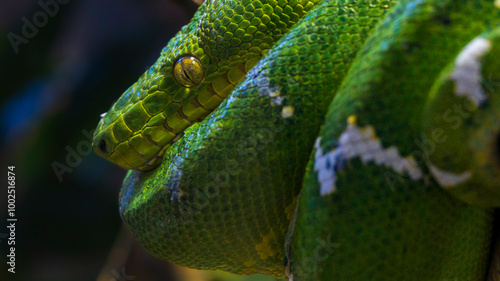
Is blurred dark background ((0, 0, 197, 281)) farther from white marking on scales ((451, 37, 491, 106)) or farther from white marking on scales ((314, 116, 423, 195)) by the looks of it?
white marking on scales ((451, 37, 491, 106))

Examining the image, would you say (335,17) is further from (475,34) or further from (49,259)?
Result: (49,259)

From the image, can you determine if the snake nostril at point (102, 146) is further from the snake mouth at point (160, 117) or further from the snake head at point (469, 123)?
the snake head at point (469, 123)

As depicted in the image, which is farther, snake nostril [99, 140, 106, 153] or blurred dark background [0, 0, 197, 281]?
blurred dark background [0, 0, 197, 281]

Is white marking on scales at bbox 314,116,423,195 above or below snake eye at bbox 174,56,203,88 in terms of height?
below

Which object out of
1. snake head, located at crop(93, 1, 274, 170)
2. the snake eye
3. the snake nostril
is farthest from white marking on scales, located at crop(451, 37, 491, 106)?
the snake nostril

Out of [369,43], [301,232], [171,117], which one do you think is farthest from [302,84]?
[171,117]

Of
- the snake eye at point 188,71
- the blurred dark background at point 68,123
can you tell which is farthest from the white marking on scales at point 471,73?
the blurred dark background at point 68,123

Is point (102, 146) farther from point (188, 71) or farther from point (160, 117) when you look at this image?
point (188, 71)
